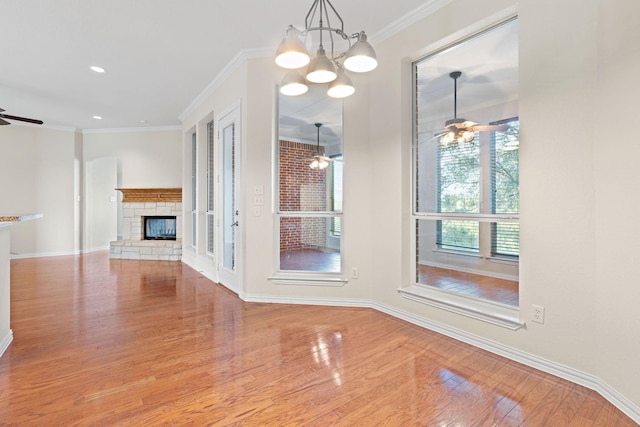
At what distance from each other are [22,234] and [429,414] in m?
8.06

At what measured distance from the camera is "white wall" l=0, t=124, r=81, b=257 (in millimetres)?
6277

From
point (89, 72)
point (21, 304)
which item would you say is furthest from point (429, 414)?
point (89, 72)

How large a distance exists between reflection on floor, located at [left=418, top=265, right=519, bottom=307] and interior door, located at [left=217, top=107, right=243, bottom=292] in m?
2.21

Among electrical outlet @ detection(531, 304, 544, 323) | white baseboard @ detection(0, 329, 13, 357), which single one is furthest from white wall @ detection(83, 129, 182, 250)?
electrical outlet @ detection(531, 304, 544, 323)

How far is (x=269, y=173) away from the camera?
3.56 meters

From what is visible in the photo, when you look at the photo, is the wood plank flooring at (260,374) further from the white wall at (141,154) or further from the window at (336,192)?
the white wall at (141,154)

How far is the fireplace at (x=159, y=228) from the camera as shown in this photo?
705cm

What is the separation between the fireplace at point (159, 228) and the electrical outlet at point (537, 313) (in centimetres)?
671

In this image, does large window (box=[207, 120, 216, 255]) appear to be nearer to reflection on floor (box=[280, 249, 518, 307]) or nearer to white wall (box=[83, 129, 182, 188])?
white wall (box=[83, 129, 182, 188])

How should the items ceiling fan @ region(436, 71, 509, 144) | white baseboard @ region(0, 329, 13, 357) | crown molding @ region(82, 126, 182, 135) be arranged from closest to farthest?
white baseboard @ region(0, 329, 13, 357) < ceiling fan @ region(436, 71, 509, 144) < crown molding @ region(82, 126, 182, 135)

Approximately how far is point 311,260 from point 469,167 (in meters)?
1.87

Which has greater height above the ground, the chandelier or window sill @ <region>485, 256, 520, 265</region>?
the chandelier

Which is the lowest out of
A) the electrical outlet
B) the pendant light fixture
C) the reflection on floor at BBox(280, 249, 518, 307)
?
the electrical outlet

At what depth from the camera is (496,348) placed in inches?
93.4
